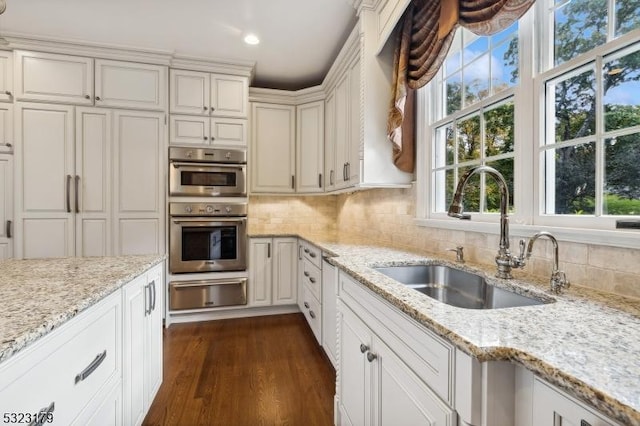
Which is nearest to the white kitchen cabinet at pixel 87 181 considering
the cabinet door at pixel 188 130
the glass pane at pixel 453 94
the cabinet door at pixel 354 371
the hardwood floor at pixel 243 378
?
the cabinet door at pixel 188 130

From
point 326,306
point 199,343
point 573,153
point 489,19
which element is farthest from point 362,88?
point 199,343

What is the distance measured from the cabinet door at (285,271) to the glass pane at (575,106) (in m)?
2.50

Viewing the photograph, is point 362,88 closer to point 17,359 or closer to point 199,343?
point 17,359

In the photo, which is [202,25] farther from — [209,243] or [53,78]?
[209,243]

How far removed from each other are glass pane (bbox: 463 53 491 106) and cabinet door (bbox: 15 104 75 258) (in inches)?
122

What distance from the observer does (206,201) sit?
3.02 meters

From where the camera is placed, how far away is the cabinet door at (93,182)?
106 inches

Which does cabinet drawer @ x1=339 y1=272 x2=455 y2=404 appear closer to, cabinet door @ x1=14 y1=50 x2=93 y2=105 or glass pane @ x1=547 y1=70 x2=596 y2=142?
glass pane @ x1=547 y1=70 x2=596 y2=142

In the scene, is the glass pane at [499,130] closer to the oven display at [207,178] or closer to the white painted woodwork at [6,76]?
the oven display at [207,178]

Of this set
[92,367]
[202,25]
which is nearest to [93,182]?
[202,25]

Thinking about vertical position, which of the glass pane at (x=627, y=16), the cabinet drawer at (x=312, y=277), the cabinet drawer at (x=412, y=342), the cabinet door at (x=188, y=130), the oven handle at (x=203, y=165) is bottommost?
the cabinet drawer at (x=312, y=277)

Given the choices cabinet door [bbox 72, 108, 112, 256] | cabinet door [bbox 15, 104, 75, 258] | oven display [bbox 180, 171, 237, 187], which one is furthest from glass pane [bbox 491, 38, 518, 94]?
cabinet door [bbox 15, 104, 75, 258]

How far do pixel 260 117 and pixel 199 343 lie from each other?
2288 millimetres

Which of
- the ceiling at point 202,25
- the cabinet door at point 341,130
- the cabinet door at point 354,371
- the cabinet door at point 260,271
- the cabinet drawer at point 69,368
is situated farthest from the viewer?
the cabinet door at point 260,271
